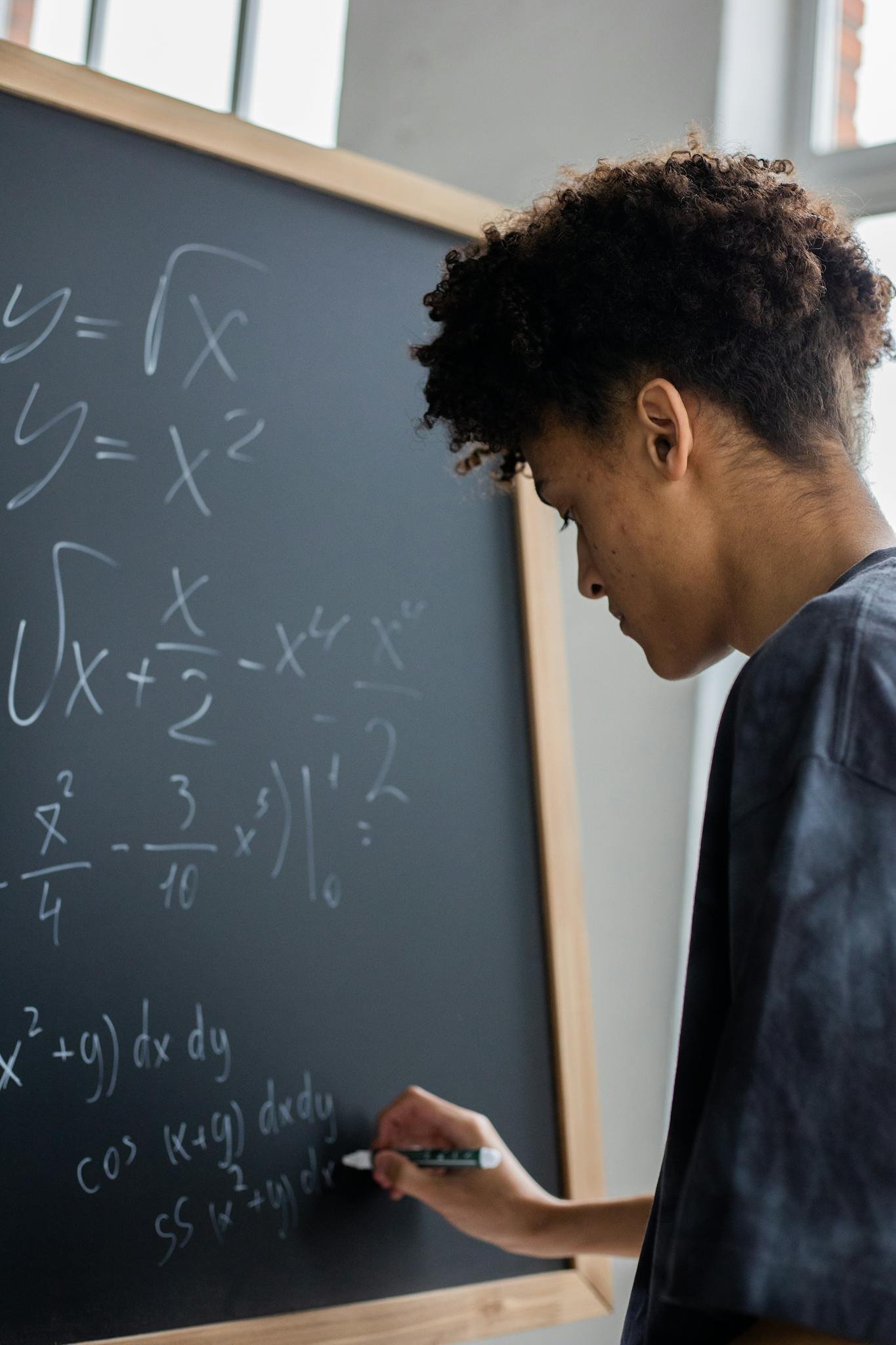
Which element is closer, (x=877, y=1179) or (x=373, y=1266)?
(x=877, y=1179)

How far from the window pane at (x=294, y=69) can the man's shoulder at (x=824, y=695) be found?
1785mm

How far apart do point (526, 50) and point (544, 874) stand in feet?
3.71

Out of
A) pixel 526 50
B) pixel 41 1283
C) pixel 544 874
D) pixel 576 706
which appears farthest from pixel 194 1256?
pixel 526 50

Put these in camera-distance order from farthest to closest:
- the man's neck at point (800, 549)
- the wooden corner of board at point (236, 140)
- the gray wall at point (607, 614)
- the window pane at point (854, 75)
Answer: the window pane at point (854, 75), the gray wall at point (607, 614), the wooden corner of board at point (236, 140), the man's neck at point (800, 549)

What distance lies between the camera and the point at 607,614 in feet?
5.44

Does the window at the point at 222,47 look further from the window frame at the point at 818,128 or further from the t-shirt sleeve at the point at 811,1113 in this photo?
the t-shirt sleeve at the point at 811,1113

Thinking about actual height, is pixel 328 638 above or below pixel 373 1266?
above

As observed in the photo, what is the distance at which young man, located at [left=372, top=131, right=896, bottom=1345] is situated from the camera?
0.53m

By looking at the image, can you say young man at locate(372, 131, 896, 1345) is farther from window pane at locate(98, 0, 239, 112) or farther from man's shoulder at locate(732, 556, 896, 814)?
window pane at locate(98, 0, 239, 112)

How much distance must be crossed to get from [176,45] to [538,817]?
1.68 meters

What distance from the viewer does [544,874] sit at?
131 cm

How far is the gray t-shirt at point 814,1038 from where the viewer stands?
20.5 inches

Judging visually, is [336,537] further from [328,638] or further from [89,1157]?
[89,1157]

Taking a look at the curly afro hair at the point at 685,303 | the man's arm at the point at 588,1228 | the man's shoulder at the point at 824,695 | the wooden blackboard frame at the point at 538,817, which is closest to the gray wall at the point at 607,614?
the wooden blackboard frame at the point at 538,817
